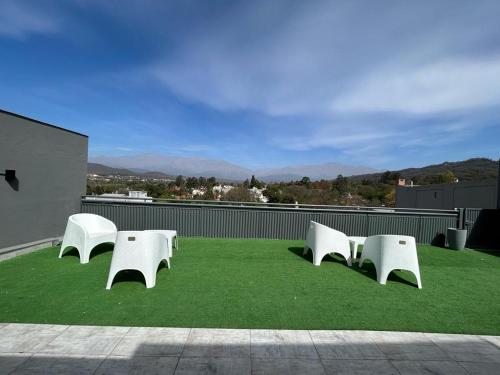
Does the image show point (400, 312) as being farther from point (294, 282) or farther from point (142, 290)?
point (142, 290)

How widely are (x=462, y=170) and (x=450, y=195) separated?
1431cm

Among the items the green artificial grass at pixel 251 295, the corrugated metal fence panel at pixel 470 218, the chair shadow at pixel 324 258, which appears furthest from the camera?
the corrugated metal fence panel at pixel 470 218

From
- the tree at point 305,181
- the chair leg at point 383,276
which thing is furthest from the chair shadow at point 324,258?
the tree at point 305,181

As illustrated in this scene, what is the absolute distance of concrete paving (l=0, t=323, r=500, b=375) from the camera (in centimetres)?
229

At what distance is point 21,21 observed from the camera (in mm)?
6824

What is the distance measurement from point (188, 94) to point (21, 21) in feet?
28.6

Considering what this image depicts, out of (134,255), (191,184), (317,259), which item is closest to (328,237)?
(317,259)

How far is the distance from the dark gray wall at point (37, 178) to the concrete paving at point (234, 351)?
359cm

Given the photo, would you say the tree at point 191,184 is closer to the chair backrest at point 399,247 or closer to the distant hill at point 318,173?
the distant hill at point 318,173

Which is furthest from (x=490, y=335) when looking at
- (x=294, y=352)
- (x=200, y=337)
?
(x=200, y=337)

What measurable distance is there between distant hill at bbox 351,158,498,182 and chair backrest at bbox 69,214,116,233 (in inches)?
1000

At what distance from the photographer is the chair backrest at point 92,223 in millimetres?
5782

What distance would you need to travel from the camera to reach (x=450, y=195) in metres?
20.6

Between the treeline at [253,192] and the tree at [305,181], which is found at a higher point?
the tree at [305,181]
